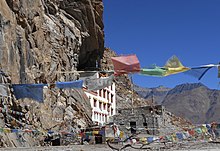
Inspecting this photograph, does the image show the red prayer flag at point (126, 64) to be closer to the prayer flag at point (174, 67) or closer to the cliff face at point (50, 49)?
the prayer flag at point (174, 67)

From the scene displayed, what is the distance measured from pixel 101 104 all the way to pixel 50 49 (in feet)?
69.9

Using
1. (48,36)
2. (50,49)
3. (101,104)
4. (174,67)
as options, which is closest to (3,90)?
(174,67)

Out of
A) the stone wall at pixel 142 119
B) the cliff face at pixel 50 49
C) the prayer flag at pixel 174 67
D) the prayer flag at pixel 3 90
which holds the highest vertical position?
the cliff face at pixel 50 49

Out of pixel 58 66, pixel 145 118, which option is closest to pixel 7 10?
pixel 58 66

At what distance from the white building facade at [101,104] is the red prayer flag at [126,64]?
39.3 m

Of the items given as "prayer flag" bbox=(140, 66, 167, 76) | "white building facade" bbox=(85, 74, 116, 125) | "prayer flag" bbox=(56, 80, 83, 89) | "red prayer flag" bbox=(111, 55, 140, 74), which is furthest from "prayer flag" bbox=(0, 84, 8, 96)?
"white building facade" bbox=(85, 74, 116, 125)

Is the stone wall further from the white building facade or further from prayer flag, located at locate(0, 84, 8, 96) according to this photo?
prayer flag, located at locate(0, 84, 8, 96)

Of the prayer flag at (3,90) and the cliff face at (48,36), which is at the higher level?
the cliff face at (48,36)

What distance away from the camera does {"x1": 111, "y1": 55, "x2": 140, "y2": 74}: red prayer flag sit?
15.5 meters

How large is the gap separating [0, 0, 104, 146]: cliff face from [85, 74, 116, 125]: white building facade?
4.73 m

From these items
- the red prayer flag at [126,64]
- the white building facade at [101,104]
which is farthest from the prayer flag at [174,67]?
the white building facade at [101,104]

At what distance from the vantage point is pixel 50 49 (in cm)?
4291

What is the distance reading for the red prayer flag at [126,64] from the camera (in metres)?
15.5

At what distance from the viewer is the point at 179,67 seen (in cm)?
1585
